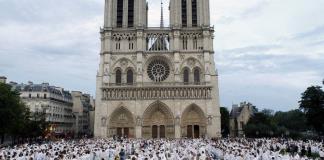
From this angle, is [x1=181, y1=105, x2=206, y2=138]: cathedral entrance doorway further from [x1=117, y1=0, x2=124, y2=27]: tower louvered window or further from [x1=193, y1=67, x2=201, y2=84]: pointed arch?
[x1=117, y1=0, x2=124, y2=27]: tower louvered window

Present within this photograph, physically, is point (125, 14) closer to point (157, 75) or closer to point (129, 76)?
point (129, 76)

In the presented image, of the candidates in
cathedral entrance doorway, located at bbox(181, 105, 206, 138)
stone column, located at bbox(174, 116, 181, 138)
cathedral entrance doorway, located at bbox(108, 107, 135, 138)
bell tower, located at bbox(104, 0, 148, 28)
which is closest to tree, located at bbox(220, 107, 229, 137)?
cathedral entrance doorway, located at bbox(181, 105, 206, 138)

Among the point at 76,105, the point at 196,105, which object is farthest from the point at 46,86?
the point at 196,105

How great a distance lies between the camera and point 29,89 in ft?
211

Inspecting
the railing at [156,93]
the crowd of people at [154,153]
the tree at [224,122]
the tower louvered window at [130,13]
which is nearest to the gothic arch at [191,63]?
the railing at [156,93]

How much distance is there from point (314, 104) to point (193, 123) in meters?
18.9

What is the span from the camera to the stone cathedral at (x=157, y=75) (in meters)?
55.9

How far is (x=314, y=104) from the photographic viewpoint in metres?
44.9

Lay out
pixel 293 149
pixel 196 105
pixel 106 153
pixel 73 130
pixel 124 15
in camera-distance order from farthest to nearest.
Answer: pixel 73 130, pixel 124 15, pixel 196 105, pixel 293 149, pixel 106 153

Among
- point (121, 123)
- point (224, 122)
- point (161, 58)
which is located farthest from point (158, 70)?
point (224, 122)

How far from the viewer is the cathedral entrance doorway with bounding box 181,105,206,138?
5634 cm

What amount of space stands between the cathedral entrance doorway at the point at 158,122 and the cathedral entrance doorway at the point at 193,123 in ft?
6.85

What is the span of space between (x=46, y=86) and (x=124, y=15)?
65.5ft

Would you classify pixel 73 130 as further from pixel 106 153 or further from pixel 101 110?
pixel 106 153
